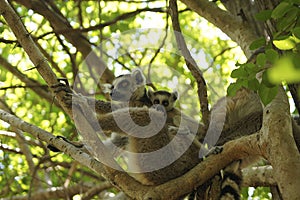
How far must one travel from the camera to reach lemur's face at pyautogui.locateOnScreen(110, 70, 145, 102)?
630cm

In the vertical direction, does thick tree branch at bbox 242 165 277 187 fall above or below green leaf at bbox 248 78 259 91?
above

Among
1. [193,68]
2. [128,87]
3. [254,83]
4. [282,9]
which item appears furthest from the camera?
[128,87]

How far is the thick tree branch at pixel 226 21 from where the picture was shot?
535cm

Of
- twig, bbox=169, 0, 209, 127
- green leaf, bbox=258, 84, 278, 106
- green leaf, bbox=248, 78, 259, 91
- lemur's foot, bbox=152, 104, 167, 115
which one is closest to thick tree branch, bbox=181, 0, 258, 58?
twig, bbox=169, 0, 209, 127

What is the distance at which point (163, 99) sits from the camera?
657 cm

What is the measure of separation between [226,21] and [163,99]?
1.60 metres

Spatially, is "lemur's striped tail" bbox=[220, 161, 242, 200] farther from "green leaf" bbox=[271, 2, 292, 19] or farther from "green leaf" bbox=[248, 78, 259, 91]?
"green leaf" bbox=[271, 2, 292, 19]

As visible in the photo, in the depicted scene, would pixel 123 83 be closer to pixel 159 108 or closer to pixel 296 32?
pixel 159 108

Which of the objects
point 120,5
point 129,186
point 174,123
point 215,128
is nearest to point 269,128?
point 129,186

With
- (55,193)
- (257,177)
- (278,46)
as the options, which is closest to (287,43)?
(278,46)

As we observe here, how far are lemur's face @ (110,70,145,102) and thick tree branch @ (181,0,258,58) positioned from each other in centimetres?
152

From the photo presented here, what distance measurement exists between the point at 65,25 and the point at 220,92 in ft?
9.11

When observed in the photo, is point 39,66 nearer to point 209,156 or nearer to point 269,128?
point 209,156

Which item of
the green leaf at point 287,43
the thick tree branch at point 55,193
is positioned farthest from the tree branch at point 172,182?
the thick tree branch at point 55,193
